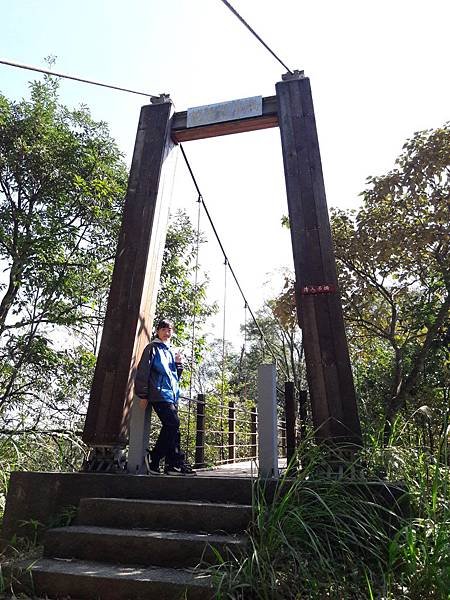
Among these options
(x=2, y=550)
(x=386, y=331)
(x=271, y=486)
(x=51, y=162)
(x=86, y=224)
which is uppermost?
(x=51, y=162)

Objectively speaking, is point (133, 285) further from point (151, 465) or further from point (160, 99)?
point (160, 99)

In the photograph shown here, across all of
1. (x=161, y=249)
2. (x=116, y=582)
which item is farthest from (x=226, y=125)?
(x=116, y=582)

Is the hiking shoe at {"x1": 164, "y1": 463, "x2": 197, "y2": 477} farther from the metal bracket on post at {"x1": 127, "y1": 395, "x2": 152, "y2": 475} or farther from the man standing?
the metal bracket on post at {"x1": 127, "y1": 395, "x2": 152, "y2": 475}

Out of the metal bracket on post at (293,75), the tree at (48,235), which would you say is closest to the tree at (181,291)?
the tree at (48,235)

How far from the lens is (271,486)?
6.53ft

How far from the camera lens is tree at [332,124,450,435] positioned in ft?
14.8

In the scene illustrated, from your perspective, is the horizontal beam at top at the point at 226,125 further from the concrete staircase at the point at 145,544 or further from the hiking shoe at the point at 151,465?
the concrete staircase at the point at 145,544

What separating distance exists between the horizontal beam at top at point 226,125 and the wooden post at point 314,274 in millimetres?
99

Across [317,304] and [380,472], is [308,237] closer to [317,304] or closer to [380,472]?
[317,304]

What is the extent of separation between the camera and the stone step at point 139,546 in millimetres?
1686

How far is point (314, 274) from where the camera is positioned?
2.60 meters

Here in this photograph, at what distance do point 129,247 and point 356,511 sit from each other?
6.54ft

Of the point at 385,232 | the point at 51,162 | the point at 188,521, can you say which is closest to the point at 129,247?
the point at 188,521

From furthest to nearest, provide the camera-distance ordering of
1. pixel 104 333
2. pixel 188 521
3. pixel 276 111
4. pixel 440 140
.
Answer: pixel 440 140, pixel 276 111, pixel 104 333, pixel 188 521
